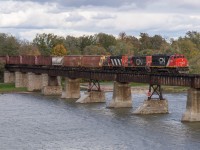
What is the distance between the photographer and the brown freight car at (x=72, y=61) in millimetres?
97144

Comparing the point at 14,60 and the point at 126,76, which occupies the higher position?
the point at 14,60

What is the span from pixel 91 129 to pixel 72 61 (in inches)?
1662

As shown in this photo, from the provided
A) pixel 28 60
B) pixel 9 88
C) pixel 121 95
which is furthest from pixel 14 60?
pixel 121 95

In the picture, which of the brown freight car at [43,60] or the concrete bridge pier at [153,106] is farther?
the brown freight car at [43,60]

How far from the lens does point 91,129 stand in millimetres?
59000

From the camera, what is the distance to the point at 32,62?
392ft

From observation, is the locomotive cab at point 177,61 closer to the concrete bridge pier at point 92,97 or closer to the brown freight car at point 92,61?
the concrete bridge pier at point 92,97

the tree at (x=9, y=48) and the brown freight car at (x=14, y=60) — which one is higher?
the tree at (x=9, y=48)

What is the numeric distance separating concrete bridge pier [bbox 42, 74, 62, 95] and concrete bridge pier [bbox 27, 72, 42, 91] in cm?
689

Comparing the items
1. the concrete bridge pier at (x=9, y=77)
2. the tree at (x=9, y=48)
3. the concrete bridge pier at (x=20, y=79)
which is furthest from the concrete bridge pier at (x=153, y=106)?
the tree at (x=9, y=48)

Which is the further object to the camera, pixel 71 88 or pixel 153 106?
pixel 71 88

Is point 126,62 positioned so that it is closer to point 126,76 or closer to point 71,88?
point 126,76

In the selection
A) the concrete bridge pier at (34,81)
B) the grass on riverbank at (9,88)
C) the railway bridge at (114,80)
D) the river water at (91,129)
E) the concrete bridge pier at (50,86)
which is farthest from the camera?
the grass on riverbank at (9,88)

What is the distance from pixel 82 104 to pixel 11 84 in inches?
1830
